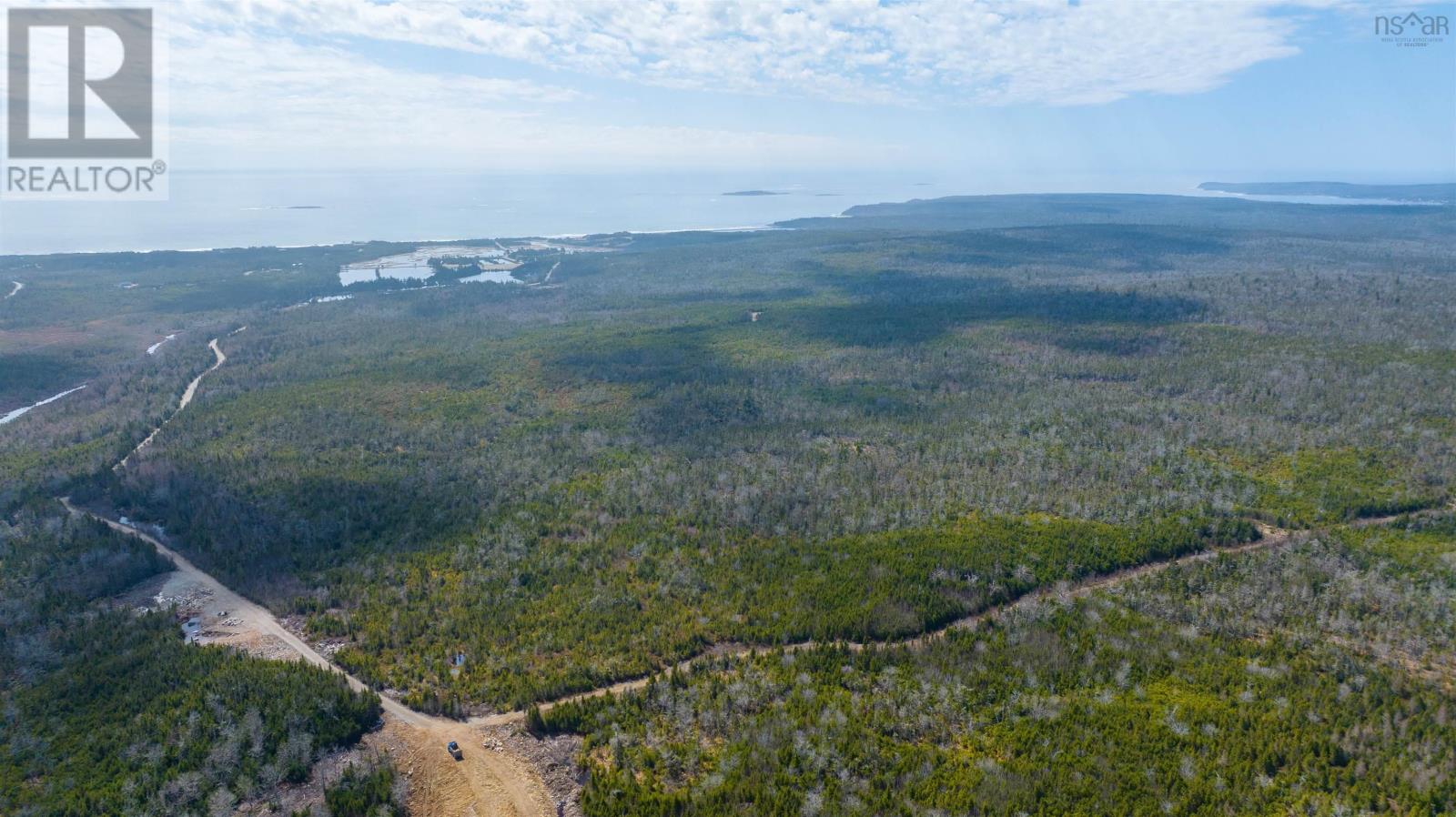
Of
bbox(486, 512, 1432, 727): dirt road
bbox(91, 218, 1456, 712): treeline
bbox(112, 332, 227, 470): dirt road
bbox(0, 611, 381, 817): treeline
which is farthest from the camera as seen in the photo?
bbox(112, 332, 227, 470): dirt road

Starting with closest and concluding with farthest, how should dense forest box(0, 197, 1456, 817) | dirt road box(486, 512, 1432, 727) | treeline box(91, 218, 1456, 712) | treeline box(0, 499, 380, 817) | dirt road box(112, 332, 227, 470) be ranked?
treeline box(0, 499, 380, 817) < dense forest box(0, 197, 1456, 817) < dirt road box(486, 512, 1432, 727) < treeline box(91, 218, 1456, 712) < dirt road box(112, 332, 227, 470)

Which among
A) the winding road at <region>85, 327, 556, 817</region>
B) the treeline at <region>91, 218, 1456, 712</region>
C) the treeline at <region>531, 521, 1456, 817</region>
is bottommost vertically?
the winding road at <region>85, 327, 556, 817</region>

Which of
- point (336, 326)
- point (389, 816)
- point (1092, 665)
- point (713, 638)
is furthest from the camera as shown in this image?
point (336, 326)

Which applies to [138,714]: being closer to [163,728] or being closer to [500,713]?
[163,728]

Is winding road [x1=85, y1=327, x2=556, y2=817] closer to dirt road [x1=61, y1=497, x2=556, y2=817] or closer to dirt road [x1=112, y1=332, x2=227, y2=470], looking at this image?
dirt road [x1=61, y1=497, x2=556, y2=817]

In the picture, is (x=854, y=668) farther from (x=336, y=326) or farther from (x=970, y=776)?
(x=336, y=326)

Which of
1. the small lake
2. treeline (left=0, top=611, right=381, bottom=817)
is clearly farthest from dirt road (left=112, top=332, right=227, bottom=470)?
treeline (left=0, top=611, right=381, bottom=817)

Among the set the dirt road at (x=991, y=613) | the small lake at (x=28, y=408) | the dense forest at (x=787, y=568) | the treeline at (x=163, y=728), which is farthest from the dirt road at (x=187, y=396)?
the dirt road at (x=991, y=613)

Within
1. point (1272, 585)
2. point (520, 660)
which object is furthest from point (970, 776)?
point (1272, 585)

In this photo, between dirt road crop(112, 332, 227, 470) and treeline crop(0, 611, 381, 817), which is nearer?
treeline crop(0, 611, 381, 817)
